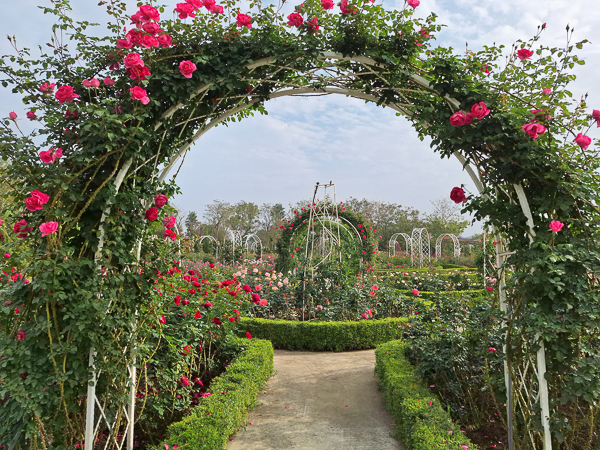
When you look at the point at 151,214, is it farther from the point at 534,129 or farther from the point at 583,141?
the point at 583,141

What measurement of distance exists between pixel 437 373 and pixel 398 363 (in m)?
0.53

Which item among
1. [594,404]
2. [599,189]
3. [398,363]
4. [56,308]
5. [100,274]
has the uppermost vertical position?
[599,189]

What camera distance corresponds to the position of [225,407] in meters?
2.99

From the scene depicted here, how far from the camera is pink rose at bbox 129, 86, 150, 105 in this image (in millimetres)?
2223

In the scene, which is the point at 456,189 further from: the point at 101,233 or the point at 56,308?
the point at 56,308

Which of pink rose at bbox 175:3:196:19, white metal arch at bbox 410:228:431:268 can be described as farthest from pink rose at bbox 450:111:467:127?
white metal arch at bbox 410:228:431:268

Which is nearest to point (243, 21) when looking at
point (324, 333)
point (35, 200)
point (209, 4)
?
point (209, 4)

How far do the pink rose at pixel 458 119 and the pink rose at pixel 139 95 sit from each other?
1.86 m

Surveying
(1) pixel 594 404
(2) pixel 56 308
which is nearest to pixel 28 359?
(2) pixel 56 308

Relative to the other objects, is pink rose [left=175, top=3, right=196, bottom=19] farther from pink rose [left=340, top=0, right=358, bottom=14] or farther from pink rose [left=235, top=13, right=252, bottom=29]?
pink rose [left=340, top=0, right=358, bottom=14]

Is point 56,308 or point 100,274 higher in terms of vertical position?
point 100,274

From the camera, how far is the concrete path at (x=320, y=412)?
3.11m

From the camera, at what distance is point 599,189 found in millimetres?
2375

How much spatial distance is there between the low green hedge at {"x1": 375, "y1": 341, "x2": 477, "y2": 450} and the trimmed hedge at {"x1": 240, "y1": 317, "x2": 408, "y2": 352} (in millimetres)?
1524
